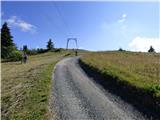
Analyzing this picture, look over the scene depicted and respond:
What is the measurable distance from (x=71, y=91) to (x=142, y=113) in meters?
7.36

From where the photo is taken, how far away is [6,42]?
96.6m

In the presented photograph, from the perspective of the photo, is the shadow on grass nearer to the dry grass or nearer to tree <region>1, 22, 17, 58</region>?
the dry grass

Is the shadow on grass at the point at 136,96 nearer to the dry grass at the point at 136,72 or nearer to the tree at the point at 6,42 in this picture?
the dry grass at the point at 136,72

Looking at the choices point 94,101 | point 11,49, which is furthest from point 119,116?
point 11,49

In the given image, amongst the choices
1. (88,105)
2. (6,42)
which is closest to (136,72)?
(88,105)

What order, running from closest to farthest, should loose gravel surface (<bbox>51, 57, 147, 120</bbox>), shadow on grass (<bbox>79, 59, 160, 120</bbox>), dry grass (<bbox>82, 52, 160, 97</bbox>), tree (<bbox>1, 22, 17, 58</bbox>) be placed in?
loose gravel surface (<bbox>51, 57, 147, 120</bbox>), shadow on grass (<bbox>79, 59, 160, 120</bbox>), dry grass (<bbox>82, 52, 160, 97</bbox>), tree (<bbox>1, 22, 17, 58</bbox>)

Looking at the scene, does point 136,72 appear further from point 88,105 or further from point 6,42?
point 6,42

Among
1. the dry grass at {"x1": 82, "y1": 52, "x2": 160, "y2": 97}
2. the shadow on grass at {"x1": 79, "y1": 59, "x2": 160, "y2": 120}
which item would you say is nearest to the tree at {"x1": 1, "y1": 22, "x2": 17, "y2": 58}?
the dry grass at {"x1": 82, "y1": 52, "x2": 160, "y2": 97}

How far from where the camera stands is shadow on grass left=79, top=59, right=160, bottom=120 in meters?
15.4

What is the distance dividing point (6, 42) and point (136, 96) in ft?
274

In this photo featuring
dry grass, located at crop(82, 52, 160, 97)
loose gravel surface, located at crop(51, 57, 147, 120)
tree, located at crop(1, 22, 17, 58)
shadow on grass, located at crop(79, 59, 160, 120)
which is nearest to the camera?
loose gravel surface, located at crop(51, 57, 147, 120)

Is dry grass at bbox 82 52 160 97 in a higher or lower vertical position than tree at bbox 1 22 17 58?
lower

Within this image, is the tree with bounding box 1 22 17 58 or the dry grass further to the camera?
the tree with bounding box 1 22 17 58

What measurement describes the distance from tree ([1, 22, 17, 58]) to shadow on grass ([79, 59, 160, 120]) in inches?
2823
